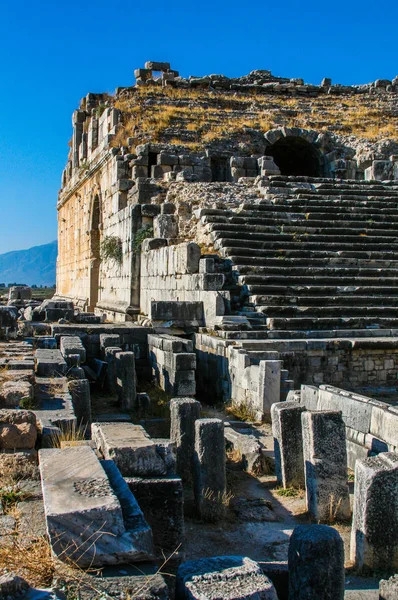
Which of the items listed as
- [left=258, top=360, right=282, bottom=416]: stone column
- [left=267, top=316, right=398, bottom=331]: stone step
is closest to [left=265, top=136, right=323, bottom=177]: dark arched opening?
[left=267, top=316, right=398, bottom=331]: stone step

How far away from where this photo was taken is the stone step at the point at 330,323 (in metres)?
11.5

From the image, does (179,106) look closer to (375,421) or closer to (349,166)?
(349,166)

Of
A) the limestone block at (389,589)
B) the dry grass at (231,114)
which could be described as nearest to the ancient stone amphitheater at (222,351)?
the limestone block at (389,589)

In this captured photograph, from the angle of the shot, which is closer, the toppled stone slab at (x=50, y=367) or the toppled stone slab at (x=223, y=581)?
the toppled stone slab at (x=223, y=581)

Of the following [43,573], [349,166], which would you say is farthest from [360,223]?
[43,573]

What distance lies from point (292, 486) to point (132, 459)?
2.39 metres

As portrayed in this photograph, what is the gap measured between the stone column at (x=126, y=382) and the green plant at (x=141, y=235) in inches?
247

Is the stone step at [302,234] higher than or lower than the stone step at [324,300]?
higher

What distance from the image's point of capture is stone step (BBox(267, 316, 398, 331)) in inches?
453

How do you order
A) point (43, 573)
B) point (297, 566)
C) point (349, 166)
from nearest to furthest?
point (43, 573)
point (297, 566)
point (349, 166)

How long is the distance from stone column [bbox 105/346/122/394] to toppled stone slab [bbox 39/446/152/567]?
6.54 metres

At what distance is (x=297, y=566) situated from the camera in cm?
381

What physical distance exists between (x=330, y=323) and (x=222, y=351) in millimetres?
2422

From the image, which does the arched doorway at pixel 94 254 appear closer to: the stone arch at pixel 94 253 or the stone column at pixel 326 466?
the stone arch at pixel 94 253
